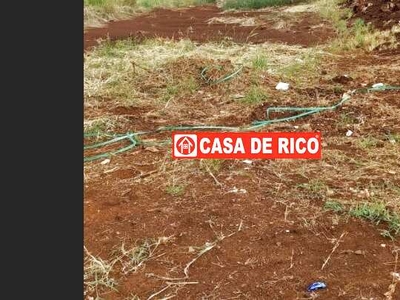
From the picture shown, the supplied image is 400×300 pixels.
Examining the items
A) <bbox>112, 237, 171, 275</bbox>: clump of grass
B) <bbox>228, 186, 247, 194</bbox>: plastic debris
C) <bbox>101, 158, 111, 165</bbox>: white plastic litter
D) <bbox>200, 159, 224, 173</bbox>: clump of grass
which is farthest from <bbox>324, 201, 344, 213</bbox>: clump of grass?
<bbox>101, 158, 111, 165</bbox>: white plastic litter

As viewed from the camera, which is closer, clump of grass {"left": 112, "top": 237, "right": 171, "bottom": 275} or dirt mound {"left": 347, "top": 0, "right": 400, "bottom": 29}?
clump of grass {"left": 112, "top": 237, "right": 171, "bottom": 275}

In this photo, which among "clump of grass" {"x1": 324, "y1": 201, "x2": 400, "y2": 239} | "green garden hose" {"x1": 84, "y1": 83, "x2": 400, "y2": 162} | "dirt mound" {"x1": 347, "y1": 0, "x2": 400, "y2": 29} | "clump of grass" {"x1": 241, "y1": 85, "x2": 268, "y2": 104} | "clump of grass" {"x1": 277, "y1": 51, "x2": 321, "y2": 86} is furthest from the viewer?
"dirt mound" {"x1": 347, "y1": 0, "x2": 400, "y2": 29}

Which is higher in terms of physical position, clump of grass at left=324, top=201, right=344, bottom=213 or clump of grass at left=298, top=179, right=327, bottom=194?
clump of grass at left=298, top=179, right=327, bottom=194

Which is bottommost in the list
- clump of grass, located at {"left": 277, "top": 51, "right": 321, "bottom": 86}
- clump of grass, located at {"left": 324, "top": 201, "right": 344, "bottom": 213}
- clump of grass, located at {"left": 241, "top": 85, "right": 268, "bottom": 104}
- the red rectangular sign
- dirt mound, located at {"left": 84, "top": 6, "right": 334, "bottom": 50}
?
clump of grass, located at {"left": 324, "top": 201, "right": 344, "bottom": 213}

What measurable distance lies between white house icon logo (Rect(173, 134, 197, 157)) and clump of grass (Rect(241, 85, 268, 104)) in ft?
2.90

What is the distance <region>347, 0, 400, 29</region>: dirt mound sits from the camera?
7113 millimetres

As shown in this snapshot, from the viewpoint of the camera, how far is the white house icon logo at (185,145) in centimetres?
351

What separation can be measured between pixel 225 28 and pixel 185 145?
573cm

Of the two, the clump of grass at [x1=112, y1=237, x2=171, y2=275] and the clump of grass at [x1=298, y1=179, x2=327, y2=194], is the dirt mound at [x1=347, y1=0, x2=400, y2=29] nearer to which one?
the clump of grass at [x1=298, y1=179, x2=327, y2=194]

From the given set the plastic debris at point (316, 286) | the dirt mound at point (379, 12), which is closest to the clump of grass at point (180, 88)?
the plastic debris at point (316, 286)

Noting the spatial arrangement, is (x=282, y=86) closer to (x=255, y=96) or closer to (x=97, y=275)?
(x=255, y=96)

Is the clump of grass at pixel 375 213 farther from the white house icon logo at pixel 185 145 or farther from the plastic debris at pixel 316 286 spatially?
the white house icon logo at pixel 185 145

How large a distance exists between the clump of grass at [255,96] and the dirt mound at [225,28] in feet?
8.28

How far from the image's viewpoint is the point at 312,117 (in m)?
4.25
